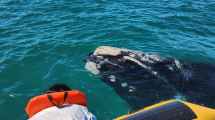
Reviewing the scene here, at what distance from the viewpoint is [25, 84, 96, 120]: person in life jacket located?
731 centimetres

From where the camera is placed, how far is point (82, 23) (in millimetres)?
15867

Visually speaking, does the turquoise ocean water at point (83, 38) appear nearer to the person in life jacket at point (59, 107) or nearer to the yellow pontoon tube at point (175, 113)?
the person in life jacket at point (59, 107)

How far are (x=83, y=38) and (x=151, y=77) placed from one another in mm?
4324

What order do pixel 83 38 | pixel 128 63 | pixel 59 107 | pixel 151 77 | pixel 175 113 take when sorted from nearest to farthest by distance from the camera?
pixel 175 113 → pixel 59 107 → pixel 151 77 → pixel 128 63 → pixel 83 38

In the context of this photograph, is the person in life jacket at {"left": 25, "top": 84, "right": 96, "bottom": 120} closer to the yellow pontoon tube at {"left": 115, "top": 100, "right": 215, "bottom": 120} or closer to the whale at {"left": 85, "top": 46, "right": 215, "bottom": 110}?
the yellow pontoon tube at {"left": 115, "top": 100, "right": 215, "bottom": 120}

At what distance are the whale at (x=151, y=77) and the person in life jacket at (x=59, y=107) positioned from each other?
288 cm

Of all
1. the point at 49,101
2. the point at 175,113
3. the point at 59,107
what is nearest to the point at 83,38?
the point at 49,101

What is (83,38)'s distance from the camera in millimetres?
14609

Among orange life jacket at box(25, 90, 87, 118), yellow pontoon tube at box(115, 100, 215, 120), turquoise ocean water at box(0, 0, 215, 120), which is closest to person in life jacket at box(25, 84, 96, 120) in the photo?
orange life jacket at box(25, 90, 87, 118)

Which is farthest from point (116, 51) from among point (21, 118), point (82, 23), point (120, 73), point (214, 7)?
point (214, 7)

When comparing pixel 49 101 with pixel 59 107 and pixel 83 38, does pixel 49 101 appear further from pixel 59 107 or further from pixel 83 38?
pixel 83 38

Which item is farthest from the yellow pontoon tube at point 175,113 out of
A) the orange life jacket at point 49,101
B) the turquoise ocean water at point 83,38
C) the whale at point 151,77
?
the turquoise ocean water at point 83,38

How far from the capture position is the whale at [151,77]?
10602 mm

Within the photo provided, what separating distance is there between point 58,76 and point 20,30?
12.1ft
